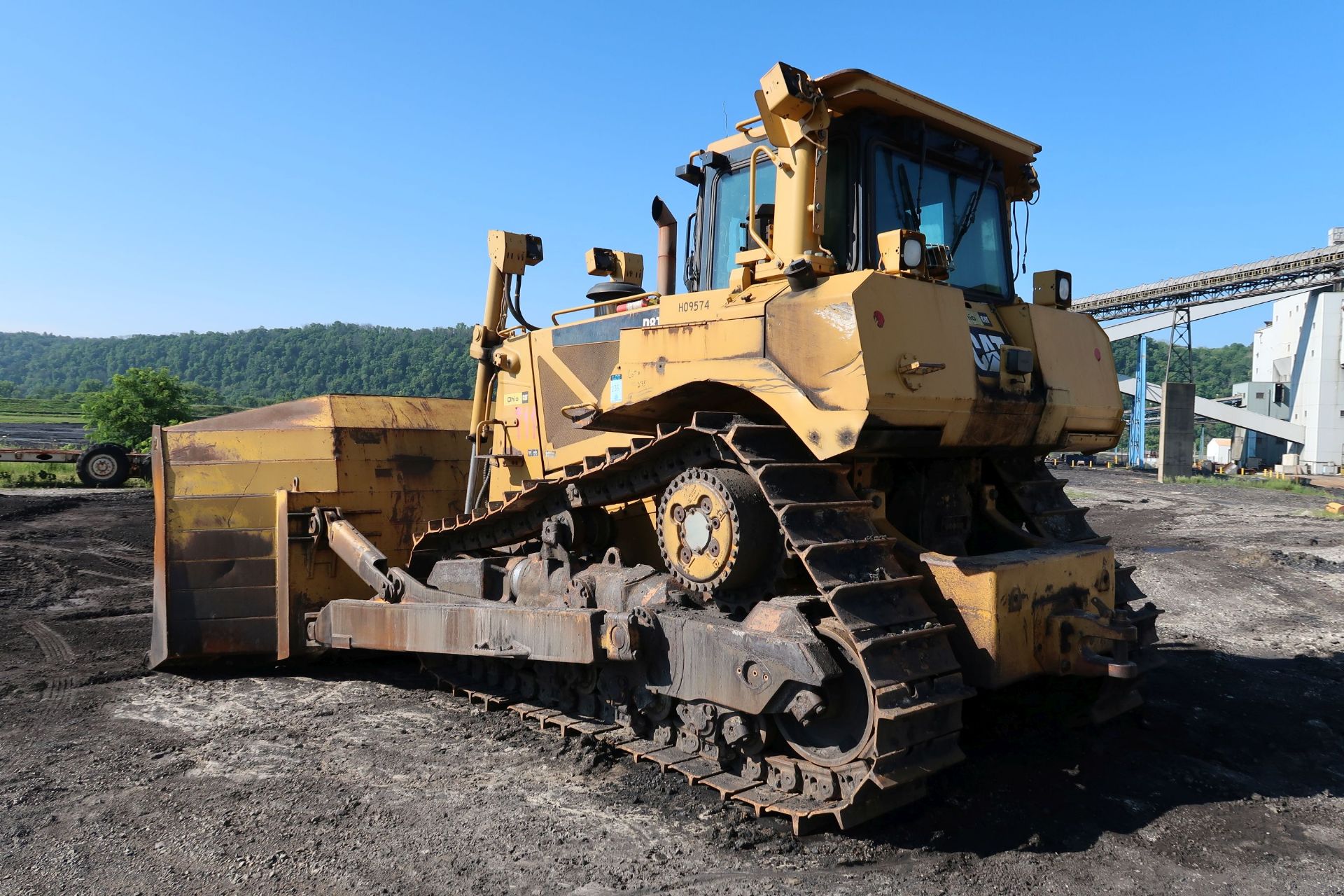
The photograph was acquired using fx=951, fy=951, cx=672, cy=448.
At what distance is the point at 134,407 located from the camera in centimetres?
3694

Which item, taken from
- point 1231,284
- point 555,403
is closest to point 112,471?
point 555,403

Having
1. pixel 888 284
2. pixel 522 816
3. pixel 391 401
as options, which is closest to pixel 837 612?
pixel 888 284

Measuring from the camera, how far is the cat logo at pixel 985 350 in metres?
5.03

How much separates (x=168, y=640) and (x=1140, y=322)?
1903 inches

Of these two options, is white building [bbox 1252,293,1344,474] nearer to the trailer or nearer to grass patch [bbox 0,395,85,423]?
the trailer

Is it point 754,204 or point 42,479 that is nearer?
point 754,204

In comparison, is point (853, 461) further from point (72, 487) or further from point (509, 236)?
point (72, 487)

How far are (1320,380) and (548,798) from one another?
148 feet

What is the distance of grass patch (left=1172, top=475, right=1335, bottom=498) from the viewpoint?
2827cm

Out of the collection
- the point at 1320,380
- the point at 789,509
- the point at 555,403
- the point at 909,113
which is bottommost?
the point at 789,509

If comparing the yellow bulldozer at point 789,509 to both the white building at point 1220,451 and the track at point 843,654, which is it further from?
the white building at point 1220,451

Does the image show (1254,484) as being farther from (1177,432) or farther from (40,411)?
(40,411)

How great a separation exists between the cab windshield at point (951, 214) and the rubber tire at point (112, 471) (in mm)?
22258

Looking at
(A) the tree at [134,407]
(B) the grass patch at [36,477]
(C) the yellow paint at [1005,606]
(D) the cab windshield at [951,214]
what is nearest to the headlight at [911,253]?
(D) the cab windshield at [951,214]
